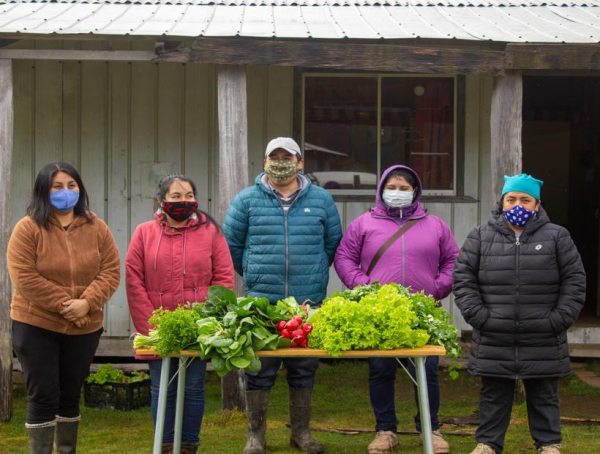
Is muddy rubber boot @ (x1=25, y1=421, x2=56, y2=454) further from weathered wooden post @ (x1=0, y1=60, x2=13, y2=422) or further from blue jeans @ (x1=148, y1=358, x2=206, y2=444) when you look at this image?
weathered wooden post @ (x1=0, y1=60, x2=13, y2=422)

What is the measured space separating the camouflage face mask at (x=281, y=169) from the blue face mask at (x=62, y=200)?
133 cm

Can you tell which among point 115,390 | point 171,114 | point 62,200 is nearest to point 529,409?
point 62,200

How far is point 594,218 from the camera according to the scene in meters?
12.3

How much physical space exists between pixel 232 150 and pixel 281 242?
161 centimetres

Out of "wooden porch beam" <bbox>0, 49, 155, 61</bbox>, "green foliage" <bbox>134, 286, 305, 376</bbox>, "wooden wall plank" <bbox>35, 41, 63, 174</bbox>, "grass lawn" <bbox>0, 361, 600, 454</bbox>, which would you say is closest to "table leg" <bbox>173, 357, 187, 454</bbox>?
"green foliage" <bbox>134, 286, 305, 376</bbox>

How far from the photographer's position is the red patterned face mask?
18.5ft

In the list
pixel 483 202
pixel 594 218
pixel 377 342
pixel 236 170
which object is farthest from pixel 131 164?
pixel 594 218

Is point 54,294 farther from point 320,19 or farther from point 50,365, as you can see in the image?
point 320,19

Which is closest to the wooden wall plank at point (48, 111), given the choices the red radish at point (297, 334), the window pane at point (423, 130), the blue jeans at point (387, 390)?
the window pane at point (423, 130)

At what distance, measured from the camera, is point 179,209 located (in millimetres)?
5660

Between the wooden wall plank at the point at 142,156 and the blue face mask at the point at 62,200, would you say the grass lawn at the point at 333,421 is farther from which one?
the blue face mask at the point at 62,200

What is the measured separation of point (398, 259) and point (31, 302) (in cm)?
233

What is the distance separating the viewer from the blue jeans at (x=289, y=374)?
19.9 feet

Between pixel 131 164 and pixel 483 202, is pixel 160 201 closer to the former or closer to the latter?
pixel 131 164
